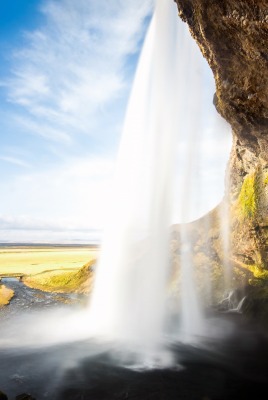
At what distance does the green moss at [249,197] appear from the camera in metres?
31.9

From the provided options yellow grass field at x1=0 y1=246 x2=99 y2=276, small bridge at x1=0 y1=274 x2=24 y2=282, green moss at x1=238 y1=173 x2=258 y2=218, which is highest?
green moss at x1=238 y1=173 x2=258 y2=218

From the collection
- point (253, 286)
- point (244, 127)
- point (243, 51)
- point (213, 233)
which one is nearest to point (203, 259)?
point (213, 233)

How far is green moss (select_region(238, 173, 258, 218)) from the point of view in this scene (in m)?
31.9

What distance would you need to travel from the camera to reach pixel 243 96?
2389 centimetres

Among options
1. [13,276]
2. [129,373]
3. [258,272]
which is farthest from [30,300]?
[258,272]

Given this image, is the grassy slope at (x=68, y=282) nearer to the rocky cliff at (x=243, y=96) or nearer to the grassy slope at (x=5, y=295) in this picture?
the grassy slope at (x=5, y=295)

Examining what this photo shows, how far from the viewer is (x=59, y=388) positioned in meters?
14.2

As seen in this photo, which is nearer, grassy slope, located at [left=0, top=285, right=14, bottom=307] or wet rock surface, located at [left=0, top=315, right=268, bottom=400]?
wet rock surface, located at [left=0, top=315, right=268, bottom=400]

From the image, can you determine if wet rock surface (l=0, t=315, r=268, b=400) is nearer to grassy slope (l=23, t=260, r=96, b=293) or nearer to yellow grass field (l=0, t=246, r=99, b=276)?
grassy slope (l=23, t=260, r=96, b=293)

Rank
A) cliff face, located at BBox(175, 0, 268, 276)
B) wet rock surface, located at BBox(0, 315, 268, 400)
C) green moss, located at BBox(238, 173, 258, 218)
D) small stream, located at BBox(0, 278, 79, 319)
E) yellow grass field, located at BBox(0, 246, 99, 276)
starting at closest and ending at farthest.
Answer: wet rock surface, located at BBox(0, 315, 268, 400), cliff face, located at BBox(175, 0, 268, 276), small stream, located at BBox(0, 278, 79, 319), green moss, located at BBox(238, 173, 258, 218), yellow grass field, located at BBox(0, 246, 99, 276)

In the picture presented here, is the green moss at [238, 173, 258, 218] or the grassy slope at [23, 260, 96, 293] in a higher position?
the green moss at [238, 173, 258, 218]

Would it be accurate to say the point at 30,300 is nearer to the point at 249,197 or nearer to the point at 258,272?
the point at 258,272

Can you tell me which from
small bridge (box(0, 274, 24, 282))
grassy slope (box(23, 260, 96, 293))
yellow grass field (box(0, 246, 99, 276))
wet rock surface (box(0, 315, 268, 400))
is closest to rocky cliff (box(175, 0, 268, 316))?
wet rock surface (box(0, 315, 268, 400))

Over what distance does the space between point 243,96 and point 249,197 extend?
12779mm
